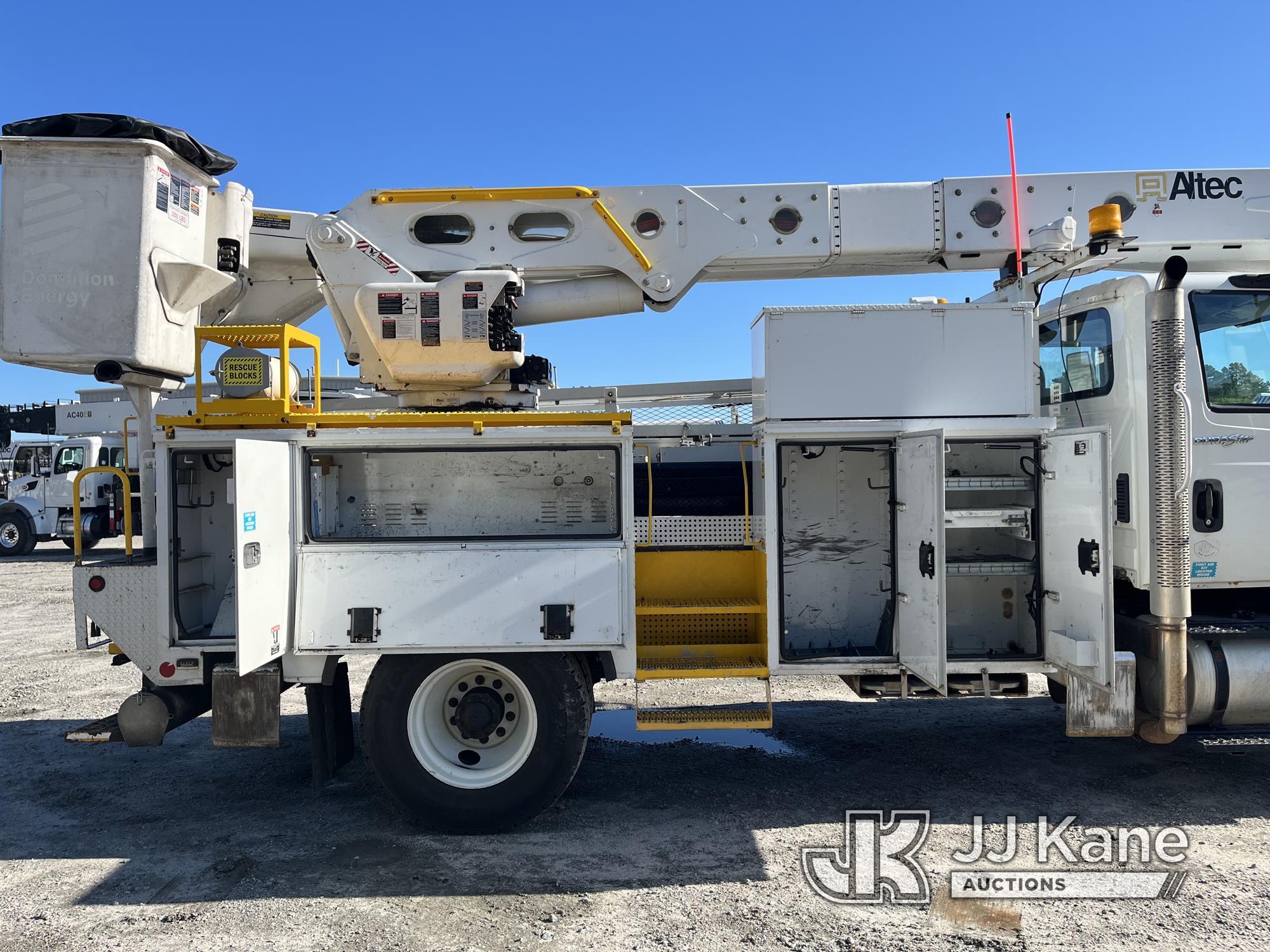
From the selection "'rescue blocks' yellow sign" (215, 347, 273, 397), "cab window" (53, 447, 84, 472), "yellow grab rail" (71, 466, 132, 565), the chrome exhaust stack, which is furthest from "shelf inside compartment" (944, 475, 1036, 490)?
"cab window" (53, 447, 84, 472)

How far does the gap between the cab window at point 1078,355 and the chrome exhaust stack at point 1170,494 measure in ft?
1.77

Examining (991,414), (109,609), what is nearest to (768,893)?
(991,414)

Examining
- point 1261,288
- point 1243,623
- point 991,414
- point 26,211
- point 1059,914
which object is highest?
point 26,211

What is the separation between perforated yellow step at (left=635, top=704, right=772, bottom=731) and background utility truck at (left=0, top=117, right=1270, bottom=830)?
3 cm

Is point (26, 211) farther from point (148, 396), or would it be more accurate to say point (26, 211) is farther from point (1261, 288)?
point (1261, 288)

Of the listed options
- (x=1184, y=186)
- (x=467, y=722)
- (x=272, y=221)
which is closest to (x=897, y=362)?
(x=1184, y=186)

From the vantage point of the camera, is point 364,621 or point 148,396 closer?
point 364,621

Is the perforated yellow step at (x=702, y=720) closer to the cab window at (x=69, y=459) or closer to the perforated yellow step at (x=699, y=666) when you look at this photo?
the perforated yellow step at (x=699, y=666)

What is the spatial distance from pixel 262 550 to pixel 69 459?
18.9 m

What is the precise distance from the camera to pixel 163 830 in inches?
183

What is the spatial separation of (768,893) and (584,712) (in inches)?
50.7

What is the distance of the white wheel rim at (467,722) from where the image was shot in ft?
14.8

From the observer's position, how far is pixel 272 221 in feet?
18.7

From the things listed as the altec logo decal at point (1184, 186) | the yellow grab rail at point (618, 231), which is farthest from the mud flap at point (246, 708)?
the altec logo decal at point (1184, 186)
